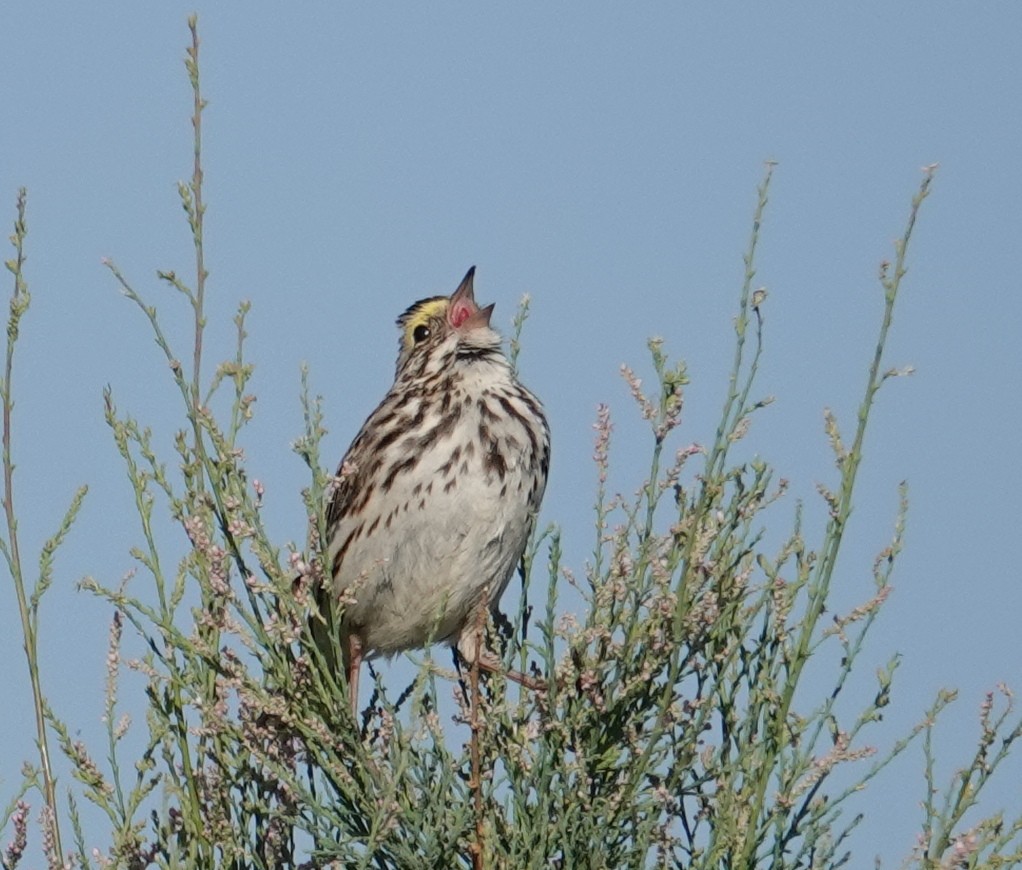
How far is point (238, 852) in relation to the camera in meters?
4.96

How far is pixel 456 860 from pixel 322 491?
1.12 metres

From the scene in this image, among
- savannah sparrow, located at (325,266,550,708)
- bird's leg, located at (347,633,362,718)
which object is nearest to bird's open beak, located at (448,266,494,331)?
savannah sparrow, located at (325,266,550,708)

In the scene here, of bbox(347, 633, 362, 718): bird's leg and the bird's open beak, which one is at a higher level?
the bird's open beak

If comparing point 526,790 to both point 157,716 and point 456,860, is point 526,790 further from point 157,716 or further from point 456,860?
point 157,716

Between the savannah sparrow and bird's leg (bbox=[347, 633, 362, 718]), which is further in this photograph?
bird's leg (bbox=[347, 633, 362, 718])

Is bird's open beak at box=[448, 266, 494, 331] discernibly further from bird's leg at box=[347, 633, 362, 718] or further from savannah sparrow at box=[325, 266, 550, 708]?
bird's leg at box=[347, 633, 362, 718]

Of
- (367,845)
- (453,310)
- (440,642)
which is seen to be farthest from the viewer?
(453,310)

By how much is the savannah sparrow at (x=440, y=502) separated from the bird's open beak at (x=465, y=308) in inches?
9.9

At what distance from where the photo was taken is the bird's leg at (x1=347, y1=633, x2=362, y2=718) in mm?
7265

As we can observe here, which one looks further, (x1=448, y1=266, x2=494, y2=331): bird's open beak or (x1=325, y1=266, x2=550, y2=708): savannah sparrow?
(x1=448, y1=266, x2=494, y2=331): bird's open beak

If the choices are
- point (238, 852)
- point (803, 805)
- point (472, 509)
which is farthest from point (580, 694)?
point (472, 509)

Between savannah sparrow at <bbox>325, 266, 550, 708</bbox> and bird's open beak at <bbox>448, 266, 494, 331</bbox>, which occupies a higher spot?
bird's open beak at <bbox>448, 266, 494, 331</bbox>

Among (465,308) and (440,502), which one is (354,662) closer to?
(440,502)

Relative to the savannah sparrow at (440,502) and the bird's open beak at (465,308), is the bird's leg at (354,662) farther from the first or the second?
the bird's open beak at (465,308)
